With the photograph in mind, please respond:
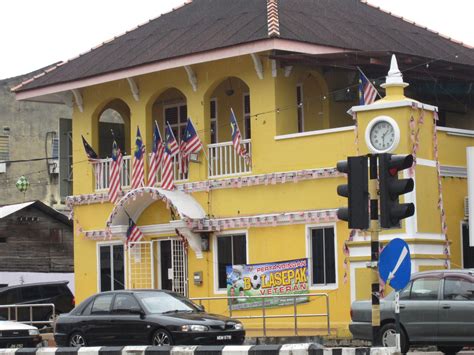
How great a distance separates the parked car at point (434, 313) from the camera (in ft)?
77.7

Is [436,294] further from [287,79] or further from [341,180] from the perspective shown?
[287,79]

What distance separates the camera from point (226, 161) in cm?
3381

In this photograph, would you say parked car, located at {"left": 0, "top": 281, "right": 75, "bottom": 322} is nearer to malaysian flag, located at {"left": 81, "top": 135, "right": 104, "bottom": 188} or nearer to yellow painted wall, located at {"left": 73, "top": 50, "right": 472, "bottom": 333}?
yellow painted wall, located at {"left": 73, "top": 50, "right": 472, "bottom": 333}

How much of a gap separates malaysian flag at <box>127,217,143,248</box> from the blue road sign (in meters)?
16.9

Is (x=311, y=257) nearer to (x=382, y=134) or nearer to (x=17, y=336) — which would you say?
(x=382, y=134)

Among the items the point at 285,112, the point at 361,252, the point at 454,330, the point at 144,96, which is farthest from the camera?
the point at 144,96

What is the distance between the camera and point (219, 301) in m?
33.4

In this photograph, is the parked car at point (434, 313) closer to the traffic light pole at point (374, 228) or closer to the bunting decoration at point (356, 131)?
the traffic light pole at point (374, 228)

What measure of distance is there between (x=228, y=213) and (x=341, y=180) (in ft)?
13.2

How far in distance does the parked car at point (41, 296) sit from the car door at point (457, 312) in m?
17.2

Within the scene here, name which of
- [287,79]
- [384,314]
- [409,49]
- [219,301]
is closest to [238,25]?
[287,79]

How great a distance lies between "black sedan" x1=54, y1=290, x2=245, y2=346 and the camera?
25.4m

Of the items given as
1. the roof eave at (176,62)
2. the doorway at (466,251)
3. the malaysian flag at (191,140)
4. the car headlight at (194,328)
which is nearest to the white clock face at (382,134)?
the roof eave at (176,62)

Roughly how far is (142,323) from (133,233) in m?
9.59
